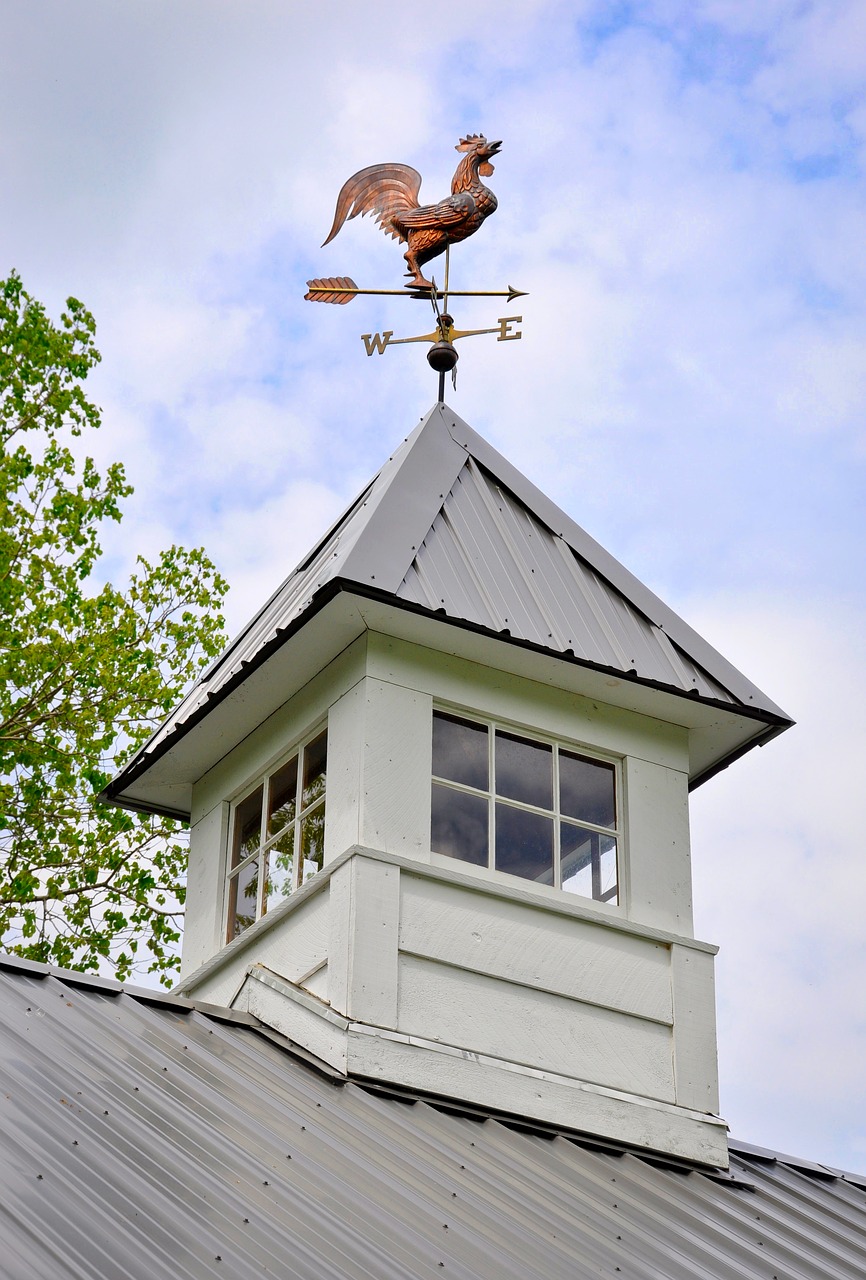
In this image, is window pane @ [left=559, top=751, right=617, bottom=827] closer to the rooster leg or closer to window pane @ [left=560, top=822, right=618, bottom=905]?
window pane @ [left=560, top=822, right=618, bottom=905]

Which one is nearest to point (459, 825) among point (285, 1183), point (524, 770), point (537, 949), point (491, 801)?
point (491, 801)

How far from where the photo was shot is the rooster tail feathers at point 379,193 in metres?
12.6

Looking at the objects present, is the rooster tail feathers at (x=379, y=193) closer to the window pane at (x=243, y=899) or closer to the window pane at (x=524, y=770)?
the window pane at (x=524, y=770)

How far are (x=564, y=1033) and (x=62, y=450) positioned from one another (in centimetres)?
1114

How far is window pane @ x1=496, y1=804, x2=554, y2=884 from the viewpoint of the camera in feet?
33.1

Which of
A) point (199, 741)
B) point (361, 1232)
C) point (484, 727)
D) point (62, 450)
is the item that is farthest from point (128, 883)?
point (361, 1232)

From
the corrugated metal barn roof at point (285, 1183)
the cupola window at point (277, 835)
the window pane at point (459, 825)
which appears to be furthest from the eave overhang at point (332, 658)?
the corrugated metal barn roof at point (285, 1183)

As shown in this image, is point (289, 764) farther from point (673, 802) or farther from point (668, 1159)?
point (668, 1159)

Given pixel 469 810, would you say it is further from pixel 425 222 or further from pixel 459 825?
pixel 425 222

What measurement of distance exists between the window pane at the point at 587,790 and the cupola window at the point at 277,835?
1458mm

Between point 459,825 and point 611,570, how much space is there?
90.9 inches

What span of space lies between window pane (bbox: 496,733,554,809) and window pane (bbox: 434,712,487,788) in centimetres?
11

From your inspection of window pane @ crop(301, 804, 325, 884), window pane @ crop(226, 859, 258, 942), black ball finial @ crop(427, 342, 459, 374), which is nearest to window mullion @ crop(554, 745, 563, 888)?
window pane @ crop(301, 804, 325, 884)

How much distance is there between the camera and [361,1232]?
6629mm
